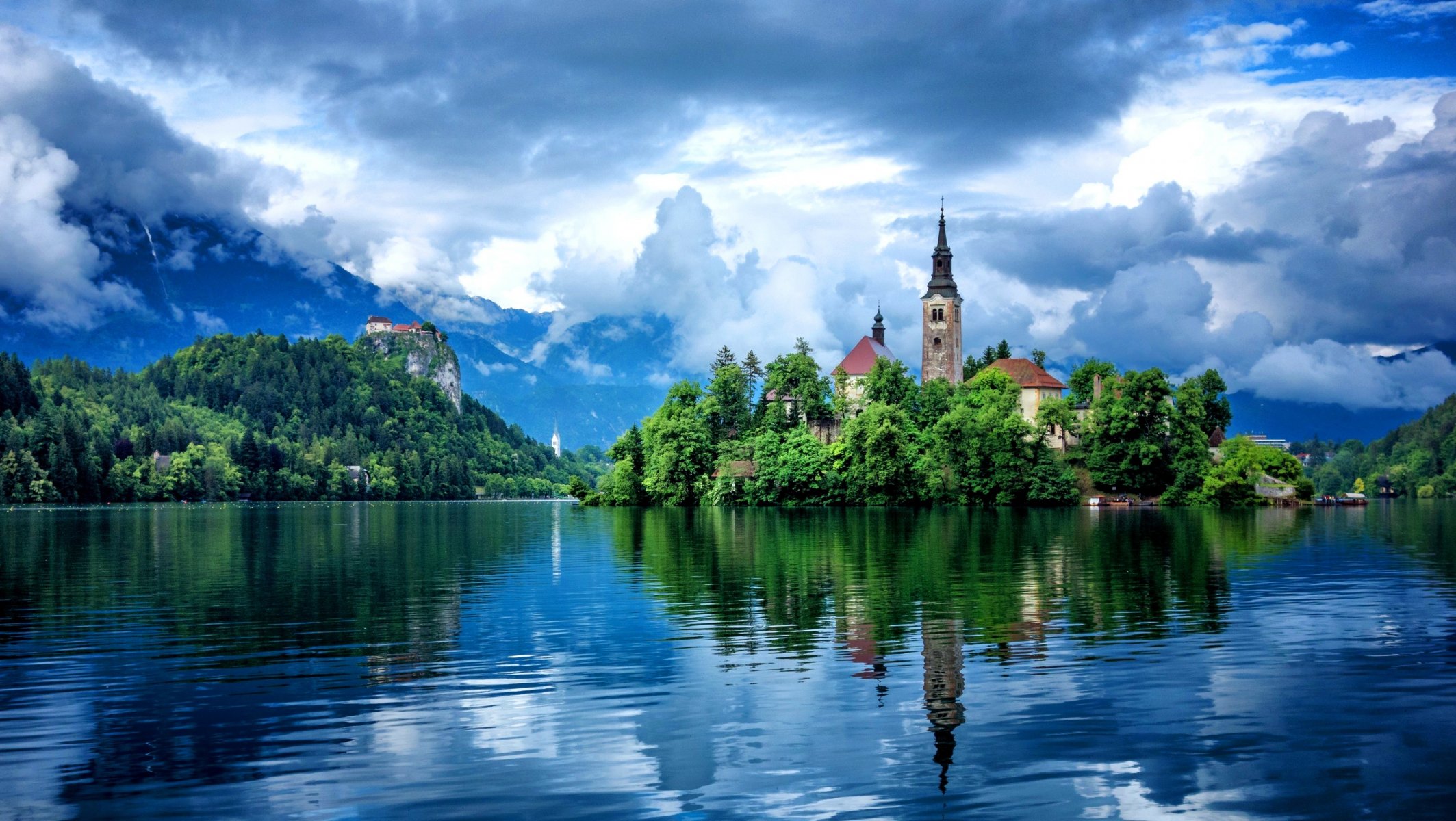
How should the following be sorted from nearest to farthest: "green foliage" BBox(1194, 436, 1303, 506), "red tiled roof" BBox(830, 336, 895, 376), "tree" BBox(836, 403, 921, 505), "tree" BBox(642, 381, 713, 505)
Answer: "green foliage" BBox(1194, 436, 1303, 506) → "tree" BBox(836, 403, 921, 505) → "tree" BBox(642, 381, 713, 505) → "red tiled roof" BBox(830, 336, 895, 376)

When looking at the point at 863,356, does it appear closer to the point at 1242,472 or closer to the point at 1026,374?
the point at 1026,374

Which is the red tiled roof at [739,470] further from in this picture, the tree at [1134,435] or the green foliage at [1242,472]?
the green foliage at [1242,472]

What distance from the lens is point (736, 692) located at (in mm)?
20328

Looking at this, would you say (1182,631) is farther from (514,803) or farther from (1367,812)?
(514,803)

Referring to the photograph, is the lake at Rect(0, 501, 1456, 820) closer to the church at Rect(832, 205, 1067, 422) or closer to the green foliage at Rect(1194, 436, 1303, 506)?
the green foliage at Rect(1194, 436, 1303, 506)

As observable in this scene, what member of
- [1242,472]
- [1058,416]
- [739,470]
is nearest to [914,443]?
[1058,416]

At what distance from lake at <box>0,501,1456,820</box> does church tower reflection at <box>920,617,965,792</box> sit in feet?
0.28

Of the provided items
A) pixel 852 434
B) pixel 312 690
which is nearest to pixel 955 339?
pixel 852 434

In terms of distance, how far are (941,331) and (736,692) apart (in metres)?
148

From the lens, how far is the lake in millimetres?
14570

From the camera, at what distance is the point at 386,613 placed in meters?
31.7

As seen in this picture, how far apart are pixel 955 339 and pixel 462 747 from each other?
505 ft

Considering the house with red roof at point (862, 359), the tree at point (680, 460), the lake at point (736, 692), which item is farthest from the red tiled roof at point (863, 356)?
the lake at point (736, 692)

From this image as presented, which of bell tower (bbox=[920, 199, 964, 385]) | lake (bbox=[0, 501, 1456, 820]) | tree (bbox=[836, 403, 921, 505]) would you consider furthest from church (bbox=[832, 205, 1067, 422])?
lake (bbox=[0, 501, 1456, 820])
